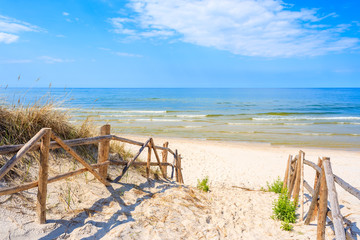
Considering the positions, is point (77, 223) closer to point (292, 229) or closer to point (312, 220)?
point (292, 229)

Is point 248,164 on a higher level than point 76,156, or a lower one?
lower

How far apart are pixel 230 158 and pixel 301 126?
586 inches

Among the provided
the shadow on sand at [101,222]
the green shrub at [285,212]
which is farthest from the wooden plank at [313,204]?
the shadow on sand at [101,222]

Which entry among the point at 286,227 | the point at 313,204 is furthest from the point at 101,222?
the point at 313,204

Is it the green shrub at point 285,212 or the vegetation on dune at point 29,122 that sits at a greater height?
the vegetation on dune at point 29,122

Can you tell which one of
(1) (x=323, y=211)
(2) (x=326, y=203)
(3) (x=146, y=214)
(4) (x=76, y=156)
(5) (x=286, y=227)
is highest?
(4) (x=76, y=156)

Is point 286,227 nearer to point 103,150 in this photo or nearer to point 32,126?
point 103,150

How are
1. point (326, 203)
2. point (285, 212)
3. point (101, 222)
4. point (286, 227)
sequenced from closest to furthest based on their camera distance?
point (326, 203) < point (101, 222) < point (286, 227) < point (285, 212)

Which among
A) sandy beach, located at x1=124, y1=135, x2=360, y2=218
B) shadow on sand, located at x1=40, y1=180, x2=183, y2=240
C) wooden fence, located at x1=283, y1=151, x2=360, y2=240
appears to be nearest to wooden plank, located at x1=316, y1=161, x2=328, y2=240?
wooden fence, located at x1=283, y1=151, x2=360, y2=240

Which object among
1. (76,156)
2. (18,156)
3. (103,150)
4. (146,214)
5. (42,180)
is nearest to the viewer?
(18,156)

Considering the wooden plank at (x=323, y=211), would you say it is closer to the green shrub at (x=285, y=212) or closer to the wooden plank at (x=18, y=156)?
the green shrub at (x=285, y=212)

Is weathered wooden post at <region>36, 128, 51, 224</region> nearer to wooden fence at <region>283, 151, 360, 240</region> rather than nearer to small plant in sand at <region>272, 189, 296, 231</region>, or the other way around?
wooden fence at <region>283, 151, 360, 240</region>

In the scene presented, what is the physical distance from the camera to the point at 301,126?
985 inches

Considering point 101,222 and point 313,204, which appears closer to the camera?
point 101,222
